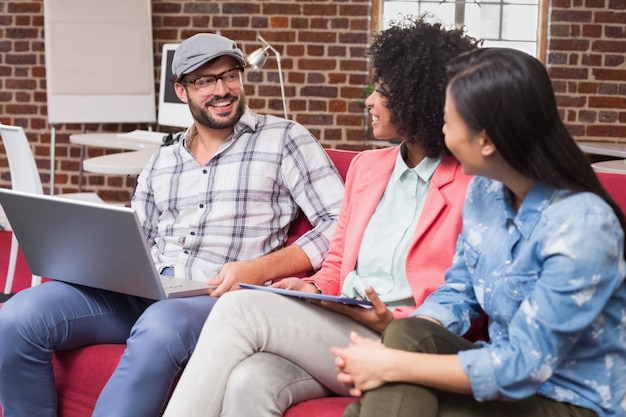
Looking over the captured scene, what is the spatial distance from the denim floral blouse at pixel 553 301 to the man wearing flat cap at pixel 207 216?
0.83 meters

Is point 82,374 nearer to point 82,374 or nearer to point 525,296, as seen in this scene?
point 82,374

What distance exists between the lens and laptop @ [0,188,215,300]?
203 centimetres

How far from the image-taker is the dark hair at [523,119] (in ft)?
4.81

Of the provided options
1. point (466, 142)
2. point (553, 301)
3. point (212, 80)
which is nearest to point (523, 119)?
point (466, 142)

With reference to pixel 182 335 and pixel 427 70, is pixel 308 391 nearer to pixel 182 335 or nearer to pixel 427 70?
pixel 182 335

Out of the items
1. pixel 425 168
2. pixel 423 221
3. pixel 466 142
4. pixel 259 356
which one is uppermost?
pixel 466 142

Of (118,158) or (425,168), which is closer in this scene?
(425,168)

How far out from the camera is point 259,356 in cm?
185

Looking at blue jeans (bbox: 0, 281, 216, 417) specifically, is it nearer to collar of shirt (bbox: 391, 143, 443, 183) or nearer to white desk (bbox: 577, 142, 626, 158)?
collar of shirt (bbox: 391, 143, 443, 183)

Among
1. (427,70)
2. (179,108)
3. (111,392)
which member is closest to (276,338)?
(111,392)

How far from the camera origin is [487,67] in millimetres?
1499

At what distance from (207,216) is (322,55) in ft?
11.4

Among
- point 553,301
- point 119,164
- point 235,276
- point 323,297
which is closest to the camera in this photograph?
point 553,301

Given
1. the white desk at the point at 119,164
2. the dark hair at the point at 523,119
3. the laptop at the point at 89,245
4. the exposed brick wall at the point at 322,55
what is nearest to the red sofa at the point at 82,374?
the laptop at the point at 89,245
